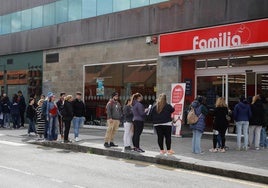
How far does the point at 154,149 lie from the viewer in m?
14.4

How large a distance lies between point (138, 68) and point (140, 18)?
2.31 meters

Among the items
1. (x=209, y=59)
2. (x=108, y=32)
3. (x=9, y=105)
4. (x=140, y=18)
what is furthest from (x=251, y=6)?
(x=9, y=105)

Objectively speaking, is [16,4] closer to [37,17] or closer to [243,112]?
[37,17]

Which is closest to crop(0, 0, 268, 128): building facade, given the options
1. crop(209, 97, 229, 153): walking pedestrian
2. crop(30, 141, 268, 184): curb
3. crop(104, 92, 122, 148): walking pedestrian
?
crop(209, 97, 229, 153): walking pedestrian

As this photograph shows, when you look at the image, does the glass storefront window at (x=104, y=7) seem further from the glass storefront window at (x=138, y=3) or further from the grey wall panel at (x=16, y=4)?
the grey wall panel at (x=16, y=4)

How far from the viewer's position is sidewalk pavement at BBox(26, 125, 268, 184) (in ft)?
34.1

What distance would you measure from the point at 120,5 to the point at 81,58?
3998 mm

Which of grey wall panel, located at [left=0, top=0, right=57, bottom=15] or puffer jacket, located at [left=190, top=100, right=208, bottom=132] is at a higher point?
grey wall panel, located at [left=0, top=0, right=57, bottom=15]

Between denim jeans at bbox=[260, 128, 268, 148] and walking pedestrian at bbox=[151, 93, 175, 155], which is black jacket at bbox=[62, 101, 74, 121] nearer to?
walking pedestrian at bbox=[151, 93, 175, 155]

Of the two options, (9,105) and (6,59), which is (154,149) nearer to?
(9,105)

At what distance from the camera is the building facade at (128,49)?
17438 millimetres

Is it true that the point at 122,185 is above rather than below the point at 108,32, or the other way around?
below

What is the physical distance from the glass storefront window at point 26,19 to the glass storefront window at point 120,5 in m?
8.38

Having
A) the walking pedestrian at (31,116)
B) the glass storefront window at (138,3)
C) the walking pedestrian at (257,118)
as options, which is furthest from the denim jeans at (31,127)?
the walking pedestrian at (257,118)
